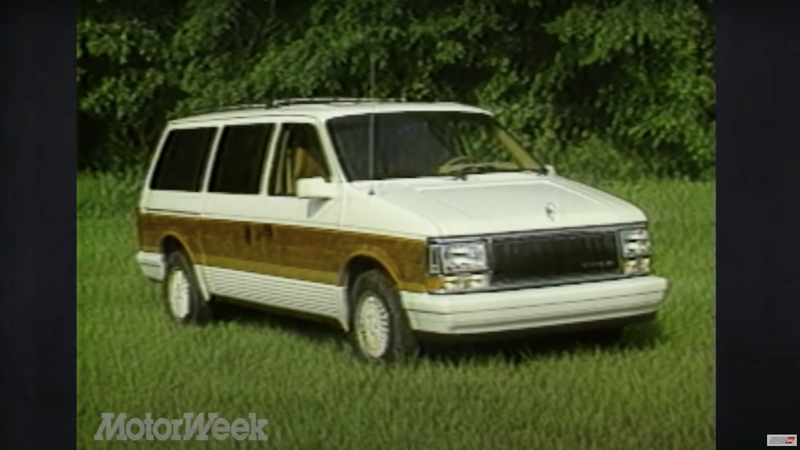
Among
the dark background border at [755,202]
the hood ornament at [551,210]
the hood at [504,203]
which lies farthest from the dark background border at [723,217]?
the hood ornament at [551,210]

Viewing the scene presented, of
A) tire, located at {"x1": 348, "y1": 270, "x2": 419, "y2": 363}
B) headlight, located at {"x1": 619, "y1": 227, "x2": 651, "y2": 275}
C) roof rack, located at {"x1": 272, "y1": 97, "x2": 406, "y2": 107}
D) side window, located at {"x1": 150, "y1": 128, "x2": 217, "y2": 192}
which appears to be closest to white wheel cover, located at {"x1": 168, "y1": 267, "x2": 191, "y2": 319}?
side window, located at {"x1": 150, "y1": 128, "x2": 217, "y2": 192}

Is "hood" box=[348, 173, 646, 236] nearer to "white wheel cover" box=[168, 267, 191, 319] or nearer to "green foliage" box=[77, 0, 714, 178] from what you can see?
"green foliage" box=[77, 0, 714, 178]

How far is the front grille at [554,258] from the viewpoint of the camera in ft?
15.7

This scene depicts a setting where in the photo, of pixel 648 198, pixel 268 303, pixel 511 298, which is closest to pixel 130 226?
pixel 268 303

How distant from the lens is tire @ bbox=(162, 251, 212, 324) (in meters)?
5.21

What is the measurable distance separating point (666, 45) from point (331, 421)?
237 centimetres

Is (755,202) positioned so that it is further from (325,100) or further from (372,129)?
(325,100)

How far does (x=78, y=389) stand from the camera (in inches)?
203

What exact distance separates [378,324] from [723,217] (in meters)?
1.74

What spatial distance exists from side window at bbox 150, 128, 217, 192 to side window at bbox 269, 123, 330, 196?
1.25 feet

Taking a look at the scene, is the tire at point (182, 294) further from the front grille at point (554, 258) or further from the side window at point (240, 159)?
the front grille at point (554, 258)

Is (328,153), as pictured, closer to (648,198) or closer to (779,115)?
(648,198)

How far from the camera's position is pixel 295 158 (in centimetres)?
506

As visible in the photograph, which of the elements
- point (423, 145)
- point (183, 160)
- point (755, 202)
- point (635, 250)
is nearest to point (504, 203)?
point (423, 145)
